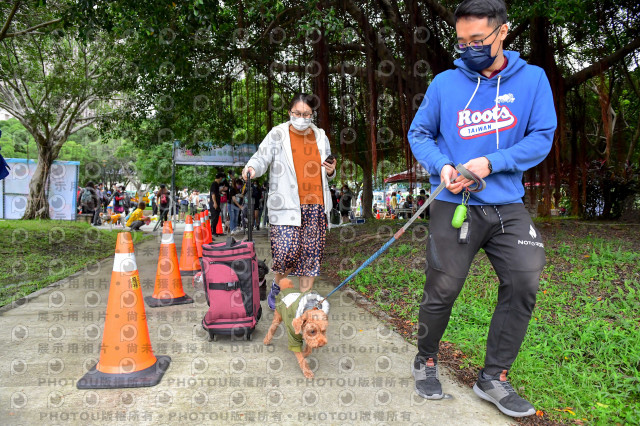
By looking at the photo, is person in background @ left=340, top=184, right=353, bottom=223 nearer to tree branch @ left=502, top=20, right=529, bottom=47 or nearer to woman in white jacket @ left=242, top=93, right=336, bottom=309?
tree branch @ left=502, top=20, right=529, bottom=47

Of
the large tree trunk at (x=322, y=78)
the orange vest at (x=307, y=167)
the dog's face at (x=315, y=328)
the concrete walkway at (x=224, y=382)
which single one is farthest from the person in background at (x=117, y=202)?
the dog's face at (x=315, y=328)

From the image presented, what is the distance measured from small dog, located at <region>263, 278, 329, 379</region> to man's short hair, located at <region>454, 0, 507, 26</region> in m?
1.71

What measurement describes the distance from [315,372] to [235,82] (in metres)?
8.63

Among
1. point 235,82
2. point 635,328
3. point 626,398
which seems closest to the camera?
point 626,398

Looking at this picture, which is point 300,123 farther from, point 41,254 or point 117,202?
point 117,202

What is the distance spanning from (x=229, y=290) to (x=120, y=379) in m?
0.91

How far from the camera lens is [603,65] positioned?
7.50m

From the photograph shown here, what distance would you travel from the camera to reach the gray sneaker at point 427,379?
2.32 meters

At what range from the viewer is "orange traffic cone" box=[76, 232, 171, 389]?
97.2 inches

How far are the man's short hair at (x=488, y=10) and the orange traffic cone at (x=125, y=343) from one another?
229 centimetres

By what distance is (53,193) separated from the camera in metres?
16.6

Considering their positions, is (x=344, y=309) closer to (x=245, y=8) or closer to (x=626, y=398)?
(x=626, y=398)

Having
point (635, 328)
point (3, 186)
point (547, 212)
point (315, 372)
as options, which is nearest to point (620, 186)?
point (547, 212)

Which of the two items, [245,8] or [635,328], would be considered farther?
[245,8]
